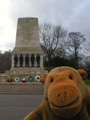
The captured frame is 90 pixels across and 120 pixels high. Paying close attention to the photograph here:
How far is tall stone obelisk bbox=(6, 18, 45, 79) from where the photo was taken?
72.7 feet

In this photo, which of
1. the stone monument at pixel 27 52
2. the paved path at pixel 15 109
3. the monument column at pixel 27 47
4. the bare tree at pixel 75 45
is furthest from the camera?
the bare tree at pixel 75 45

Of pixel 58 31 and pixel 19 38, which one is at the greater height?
pixel 58 31

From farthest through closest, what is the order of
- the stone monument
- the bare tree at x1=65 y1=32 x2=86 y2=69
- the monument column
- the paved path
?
the bare tree at x1=65 y1=32 x2=86 y2=69
the monument column
the stone monument
the paved path

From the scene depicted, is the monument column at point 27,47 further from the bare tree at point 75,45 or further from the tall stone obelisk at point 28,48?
the bare tree at point 75,45

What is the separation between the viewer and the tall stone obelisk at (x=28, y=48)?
72.7 ft

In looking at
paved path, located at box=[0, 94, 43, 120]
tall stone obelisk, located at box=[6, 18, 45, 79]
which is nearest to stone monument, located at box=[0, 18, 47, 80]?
tall stone obelisk, located at box=[6, 18, 45, 79]

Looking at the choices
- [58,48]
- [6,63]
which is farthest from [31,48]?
[6,63]

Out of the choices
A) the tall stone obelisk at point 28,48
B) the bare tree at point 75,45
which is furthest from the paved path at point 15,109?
the bare tree at point 75,45

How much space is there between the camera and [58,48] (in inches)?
1607

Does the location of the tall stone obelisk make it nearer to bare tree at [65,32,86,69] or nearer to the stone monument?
the stone monument

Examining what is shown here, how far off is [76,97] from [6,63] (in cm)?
5660

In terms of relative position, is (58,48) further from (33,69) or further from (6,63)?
(6,63)

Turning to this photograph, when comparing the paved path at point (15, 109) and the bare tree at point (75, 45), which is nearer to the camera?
the paved path at point (15, 109)

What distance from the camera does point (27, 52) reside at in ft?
76.3
